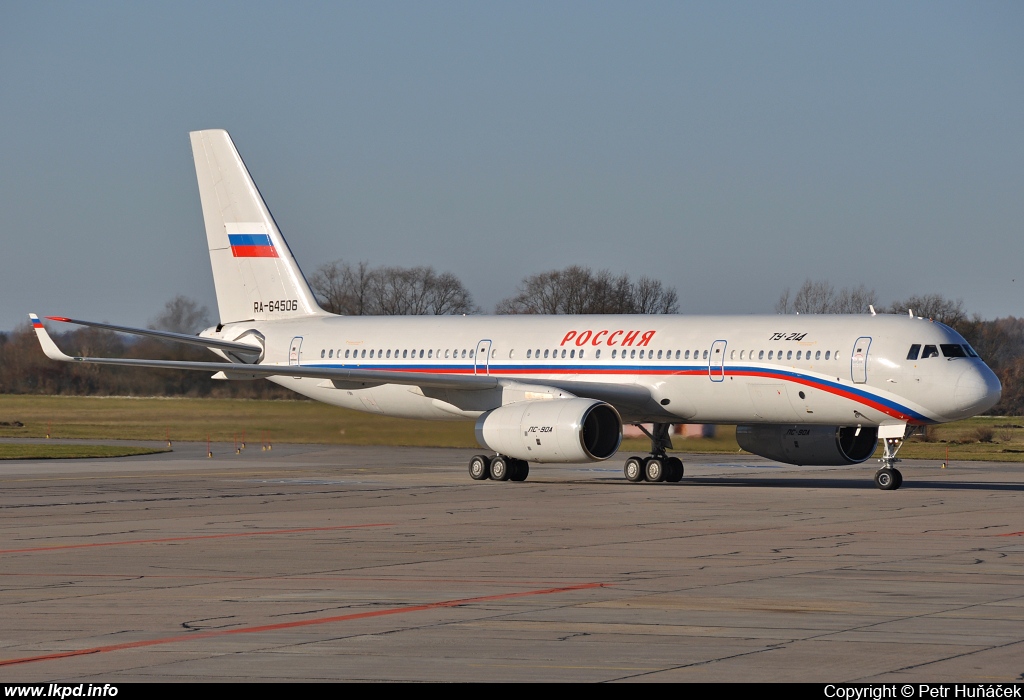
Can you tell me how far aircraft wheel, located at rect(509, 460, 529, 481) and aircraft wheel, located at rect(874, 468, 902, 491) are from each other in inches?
315

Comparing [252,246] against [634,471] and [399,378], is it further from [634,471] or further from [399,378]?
[634,471]

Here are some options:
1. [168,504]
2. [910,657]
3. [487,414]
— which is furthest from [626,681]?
[487,414]

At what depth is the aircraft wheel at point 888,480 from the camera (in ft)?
96.6

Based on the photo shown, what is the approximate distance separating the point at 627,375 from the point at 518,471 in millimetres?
3391

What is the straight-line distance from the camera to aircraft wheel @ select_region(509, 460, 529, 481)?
32625 millimetres

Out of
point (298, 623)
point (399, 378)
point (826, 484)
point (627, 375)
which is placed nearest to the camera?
point (298, 623)

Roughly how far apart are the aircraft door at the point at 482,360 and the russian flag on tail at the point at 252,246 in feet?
27.9

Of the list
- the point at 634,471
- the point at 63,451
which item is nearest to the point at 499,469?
the point at 634,471

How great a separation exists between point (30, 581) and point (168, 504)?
10576 millimetres

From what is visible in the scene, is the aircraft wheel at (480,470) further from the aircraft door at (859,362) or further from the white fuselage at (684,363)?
the aircraft door at (859,362)

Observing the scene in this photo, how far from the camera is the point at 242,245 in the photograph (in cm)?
4044

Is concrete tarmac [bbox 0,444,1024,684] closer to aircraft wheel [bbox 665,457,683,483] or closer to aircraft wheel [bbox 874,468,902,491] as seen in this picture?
aircraft wheel [bbox 874,468,902,491]

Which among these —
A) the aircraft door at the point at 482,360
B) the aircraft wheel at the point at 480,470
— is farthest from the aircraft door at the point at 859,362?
the aircraft door at the point at 482,360

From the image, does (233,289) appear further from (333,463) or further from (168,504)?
(168,504)
